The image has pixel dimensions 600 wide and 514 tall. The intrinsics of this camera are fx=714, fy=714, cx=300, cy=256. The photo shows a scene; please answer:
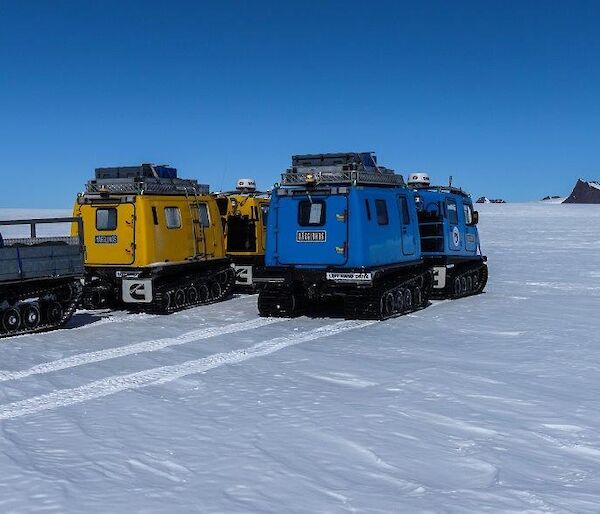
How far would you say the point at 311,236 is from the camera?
549 inches

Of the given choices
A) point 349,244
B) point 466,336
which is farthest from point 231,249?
point 466,336

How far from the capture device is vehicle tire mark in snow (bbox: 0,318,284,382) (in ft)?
31.3

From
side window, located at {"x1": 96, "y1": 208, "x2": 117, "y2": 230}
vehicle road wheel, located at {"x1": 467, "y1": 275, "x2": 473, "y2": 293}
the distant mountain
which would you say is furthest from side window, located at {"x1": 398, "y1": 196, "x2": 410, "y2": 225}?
the distant mountain

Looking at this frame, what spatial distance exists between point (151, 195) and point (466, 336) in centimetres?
732

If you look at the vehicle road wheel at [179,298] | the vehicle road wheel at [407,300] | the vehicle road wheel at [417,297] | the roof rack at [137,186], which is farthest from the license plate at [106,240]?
the vehicle road wheel at [417,297]

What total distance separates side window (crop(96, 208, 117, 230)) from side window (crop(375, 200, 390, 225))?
18.2 feet

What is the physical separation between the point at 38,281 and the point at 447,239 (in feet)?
32.2

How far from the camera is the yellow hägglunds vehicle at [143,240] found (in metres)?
14.9

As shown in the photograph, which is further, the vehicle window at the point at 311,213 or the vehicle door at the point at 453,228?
the vehicle door at the point at 453,228

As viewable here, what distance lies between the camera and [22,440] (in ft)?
21.6

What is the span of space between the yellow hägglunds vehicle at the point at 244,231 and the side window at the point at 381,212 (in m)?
5.21

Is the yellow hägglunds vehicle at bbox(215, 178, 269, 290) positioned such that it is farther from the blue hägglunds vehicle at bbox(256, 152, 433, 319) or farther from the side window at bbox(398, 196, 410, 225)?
the side window at bbox(398, 196, 410, 225)

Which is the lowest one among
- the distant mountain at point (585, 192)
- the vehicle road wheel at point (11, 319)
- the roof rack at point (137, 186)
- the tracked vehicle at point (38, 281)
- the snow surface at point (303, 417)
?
the snow surface at point (303, 417)

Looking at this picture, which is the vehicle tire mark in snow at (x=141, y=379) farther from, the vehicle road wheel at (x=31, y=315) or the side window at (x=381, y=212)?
the vehicle road wheel at (x=31, y=315)
